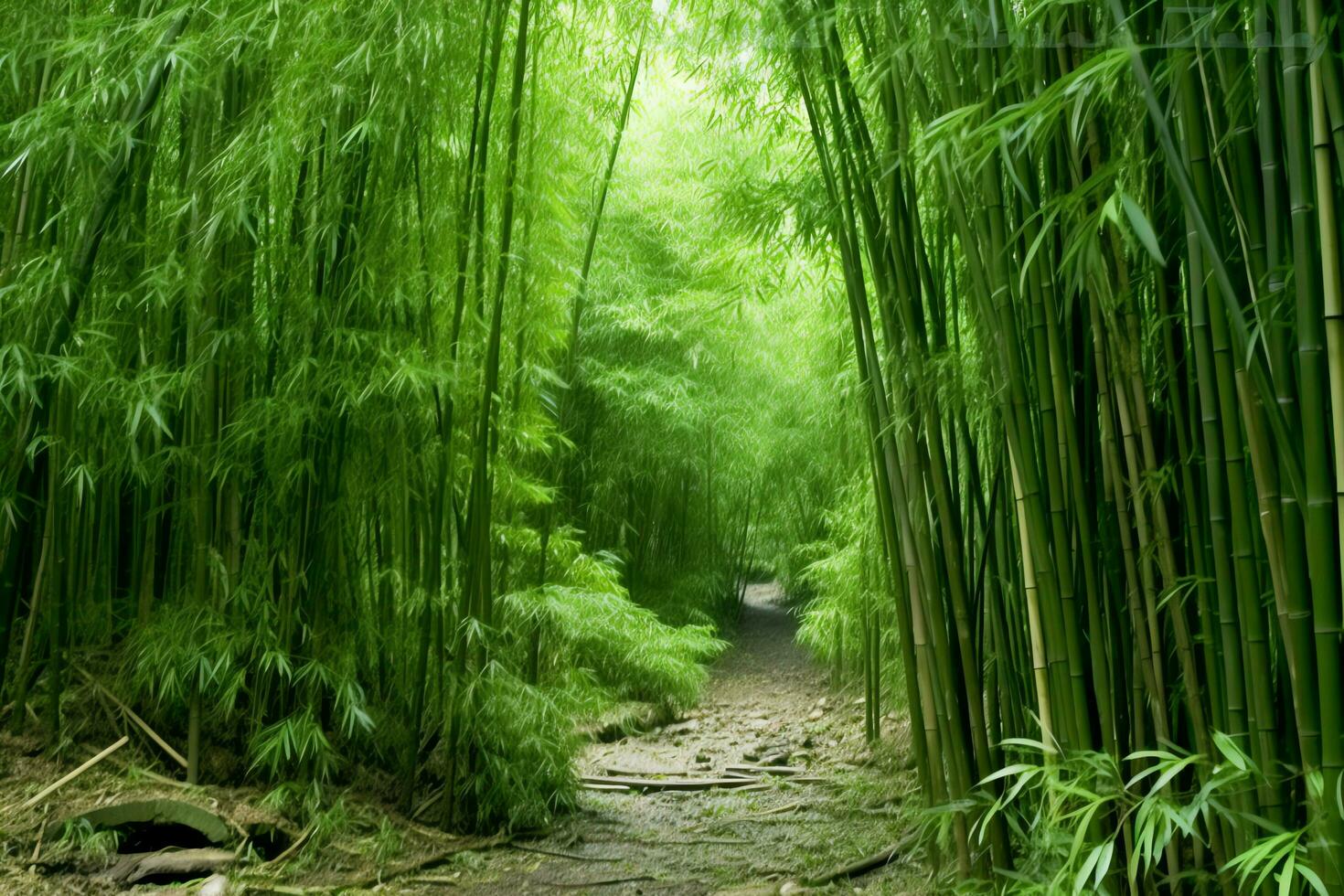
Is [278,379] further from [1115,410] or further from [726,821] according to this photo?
[1115,410]

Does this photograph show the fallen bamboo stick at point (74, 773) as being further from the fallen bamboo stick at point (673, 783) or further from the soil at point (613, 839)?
the fallen bamboo stick at point (673, 783)

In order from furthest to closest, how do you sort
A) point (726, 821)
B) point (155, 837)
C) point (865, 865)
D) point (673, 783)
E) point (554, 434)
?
point (673, 783) → point (554, 434) → point (726, 821) → point (865, 865) → point (155, 837)

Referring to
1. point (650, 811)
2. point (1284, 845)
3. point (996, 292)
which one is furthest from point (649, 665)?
point (1284, 845)

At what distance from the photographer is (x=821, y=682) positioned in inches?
311

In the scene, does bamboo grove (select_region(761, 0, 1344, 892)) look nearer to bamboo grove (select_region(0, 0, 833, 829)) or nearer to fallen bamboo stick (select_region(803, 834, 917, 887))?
fallen bamboo stick (select_region(803, 834, 917, 887))

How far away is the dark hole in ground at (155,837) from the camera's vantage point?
277cm

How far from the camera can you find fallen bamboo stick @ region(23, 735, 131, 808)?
277 cm

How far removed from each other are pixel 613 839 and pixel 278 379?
1.83 meters

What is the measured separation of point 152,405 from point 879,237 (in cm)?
186

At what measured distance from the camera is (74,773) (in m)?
2.87

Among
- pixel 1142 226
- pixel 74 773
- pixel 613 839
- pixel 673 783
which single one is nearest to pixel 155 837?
pixel 74 773

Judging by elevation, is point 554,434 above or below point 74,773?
above

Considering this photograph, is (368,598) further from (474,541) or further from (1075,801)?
(1075,801)

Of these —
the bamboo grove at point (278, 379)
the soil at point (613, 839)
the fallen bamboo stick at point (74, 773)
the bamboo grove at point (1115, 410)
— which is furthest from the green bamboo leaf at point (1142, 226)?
the fallen bamboo stick at point (74, 773)
